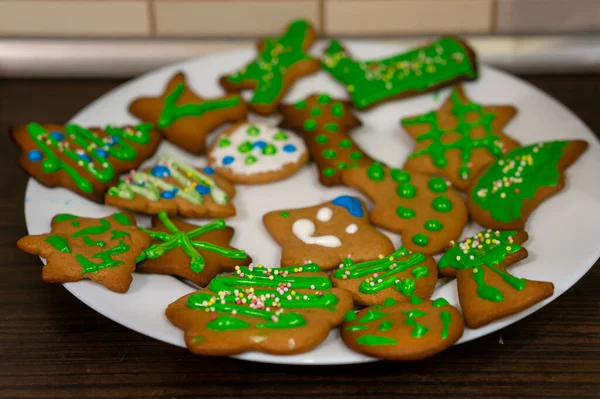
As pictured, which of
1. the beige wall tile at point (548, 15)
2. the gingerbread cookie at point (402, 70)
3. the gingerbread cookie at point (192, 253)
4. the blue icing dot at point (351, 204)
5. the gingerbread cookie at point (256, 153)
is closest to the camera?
the gingerbread cookie at point (192, 253)

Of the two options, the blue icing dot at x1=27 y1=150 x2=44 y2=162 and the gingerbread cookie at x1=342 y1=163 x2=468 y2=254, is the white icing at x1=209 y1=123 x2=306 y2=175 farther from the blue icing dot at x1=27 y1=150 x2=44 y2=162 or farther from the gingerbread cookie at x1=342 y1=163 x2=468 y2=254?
the blue icing dot at x1=27 y1=150 x2=44 y2=162

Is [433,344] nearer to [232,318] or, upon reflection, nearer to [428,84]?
[232,318]

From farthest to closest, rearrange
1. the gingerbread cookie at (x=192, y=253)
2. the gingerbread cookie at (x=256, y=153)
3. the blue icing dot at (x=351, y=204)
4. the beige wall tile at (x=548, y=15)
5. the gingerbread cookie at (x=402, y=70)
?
the beige wall tile at (x=548, y=15), the gingerbread cookie at (x=402, y=70), the gingerbread cookie at (x=256, y=153), the blue icing dot at (x=351, y=204), the gingerbread cookie at (x=192, y=253)

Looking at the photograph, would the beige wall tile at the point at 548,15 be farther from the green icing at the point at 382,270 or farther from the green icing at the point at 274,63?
the green icing at the point at 382,270

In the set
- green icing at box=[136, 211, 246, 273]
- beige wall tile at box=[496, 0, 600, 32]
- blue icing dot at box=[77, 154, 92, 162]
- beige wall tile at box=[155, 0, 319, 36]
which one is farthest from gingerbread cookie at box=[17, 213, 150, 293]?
beige wall tile at box=[496, 0, 600, 32]

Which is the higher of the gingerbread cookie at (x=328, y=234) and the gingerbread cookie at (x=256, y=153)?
the gingerbread cookie at (x=256, y=153)

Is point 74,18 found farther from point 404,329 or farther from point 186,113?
point 404,329

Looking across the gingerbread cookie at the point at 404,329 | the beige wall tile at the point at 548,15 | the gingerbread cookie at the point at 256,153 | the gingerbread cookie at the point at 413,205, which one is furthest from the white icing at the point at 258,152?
the beige wall tile at the point at 548,15

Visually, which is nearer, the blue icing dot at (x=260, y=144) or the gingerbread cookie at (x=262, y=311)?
the gingerbread cookie at (x=262, y=311)

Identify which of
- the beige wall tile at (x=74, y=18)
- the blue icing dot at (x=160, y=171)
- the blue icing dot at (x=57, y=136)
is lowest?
the blue icing dot at (x=160, y=171)
